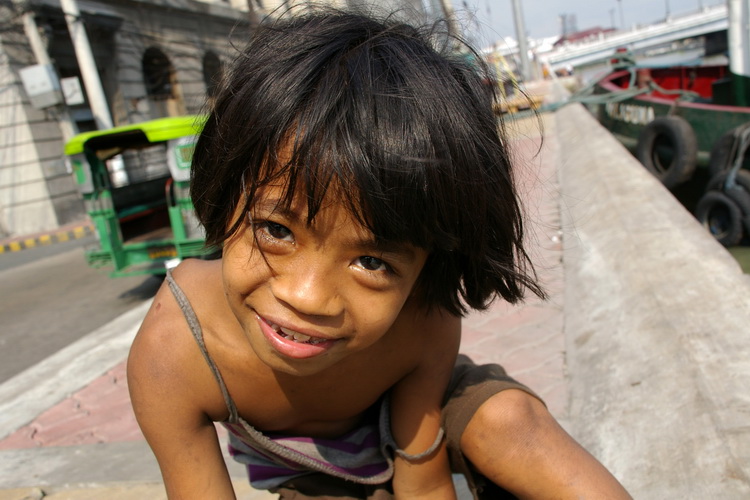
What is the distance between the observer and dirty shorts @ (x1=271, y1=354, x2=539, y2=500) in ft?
3.87

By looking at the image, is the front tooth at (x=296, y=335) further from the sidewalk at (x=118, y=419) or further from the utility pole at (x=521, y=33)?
the utility pole at (x=521, y=33)

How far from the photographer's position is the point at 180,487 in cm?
112

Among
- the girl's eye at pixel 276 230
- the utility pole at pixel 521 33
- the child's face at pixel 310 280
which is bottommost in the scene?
the child's face at pixel 310 280

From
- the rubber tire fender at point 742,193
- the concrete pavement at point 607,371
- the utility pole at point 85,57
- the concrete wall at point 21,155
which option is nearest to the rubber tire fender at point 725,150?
the rubber tire fender at point 742,193

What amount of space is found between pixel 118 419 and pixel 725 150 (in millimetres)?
6393

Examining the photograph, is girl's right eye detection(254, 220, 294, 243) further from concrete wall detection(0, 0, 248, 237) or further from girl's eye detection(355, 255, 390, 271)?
concrete wall detection(0, 0, 248, 237)

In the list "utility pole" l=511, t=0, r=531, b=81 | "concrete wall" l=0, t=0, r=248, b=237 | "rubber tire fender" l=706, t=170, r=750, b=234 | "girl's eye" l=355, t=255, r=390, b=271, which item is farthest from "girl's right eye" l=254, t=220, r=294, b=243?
"utility pole" l=511, t=0, r=531, b=81

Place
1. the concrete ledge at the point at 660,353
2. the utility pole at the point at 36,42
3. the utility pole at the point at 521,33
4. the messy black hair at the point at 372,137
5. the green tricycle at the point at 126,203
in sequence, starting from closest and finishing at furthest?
the messy black hair at the point at 372,137, the concrete ledge at the point at 660,353, the green tricycle at the point at 126,203, the utility pole at the point at 36,42, the utility pole at the point at 521,33

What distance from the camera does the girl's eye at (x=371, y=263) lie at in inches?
37.6

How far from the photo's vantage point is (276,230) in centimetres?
97

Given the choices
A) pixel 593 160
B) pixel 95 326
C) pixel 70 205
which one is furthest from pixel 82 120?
pixel 593 160

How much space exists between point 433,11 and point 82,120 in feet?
47.4

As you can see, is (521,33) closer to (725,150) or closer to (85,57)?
(85,57)

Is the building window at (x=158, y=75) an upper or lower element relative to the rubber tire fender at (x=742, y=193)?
upper
